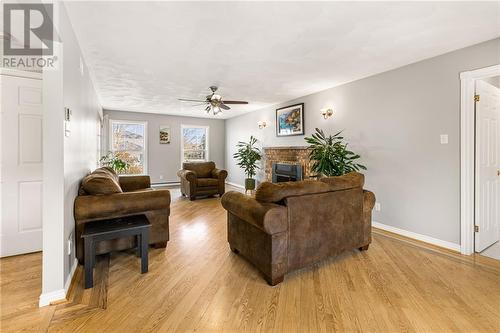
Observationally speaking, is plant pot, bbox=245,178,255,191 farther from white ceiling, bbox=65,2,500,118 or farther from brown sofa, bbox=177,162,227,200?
white ceiling, bbox=65,2,500,118

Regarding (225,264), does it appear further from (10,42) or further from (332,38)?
(10,42)

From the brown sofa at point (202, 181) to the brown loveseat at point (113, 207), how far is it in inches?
110

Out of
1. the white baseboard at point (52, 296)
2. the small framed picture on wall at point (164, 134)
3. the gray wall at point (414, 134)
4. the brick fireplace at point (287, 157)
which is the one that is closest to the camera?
the white baseboard at point (52, 296)

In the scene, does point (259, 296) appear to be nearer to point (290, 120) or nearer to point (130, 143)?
point (290, 120)

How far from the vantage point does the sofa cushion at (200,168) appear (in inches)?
254

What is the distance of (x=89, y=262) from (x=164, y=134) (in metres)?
6.11

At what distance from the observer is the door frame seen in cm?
271

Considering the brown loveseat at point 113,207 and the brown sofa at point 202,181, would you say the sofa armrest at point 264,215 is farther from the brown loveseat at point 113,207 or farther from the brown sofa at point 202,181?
the brown sofa at point 202,181

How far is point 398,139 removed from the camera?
3.40 meters

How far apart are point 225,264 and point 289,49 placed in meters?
2.61

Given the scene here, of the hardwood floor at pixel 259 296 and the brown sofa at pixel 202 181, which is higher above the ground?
the brown sofa at pixel 202 181

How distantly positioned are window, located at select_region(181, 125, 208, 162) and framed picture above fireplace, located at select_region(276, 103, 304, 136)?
11.3ft

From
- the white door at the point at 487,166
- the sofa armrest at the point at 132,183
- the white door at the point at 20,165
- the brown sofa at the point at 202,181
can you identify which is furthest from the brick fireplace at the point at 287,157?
the white door at the point at 20,165

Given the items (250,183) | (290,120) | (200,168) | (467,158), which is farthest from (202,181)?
(467,158)
